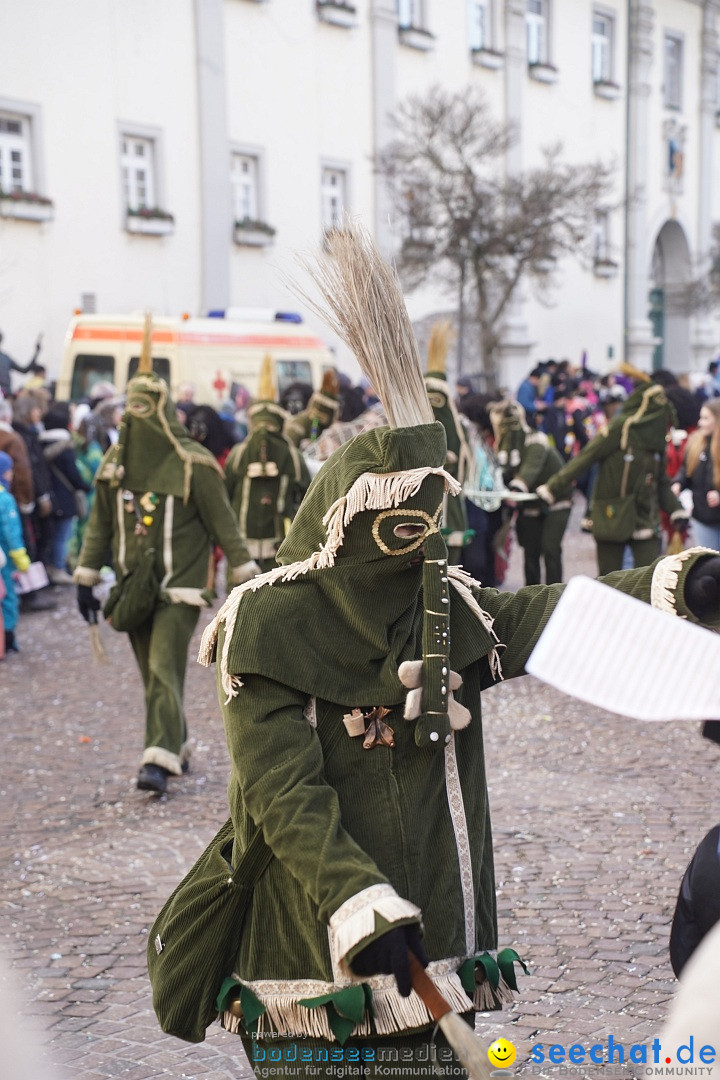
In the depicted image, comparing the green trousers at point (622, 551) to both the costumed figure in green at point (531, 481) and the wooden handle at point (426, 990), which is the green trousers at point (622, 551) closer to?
the costumed figure in green at point (531, 481)

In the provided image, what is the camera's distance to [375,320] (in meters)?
2.71

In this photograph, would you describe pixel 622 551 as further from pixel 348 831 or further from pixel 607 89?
pixel 607 89

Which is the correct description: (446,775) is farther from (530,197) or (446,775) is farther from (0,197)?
(530,197)

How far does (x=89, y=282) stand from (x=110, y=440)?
6.20 meters

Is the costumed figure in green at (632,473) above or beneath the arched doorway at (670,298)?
beneath

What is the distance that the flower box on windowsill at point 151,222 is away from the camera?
770 inches

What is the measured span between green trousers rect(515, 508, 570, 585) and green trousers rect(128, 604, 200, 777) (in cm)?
510

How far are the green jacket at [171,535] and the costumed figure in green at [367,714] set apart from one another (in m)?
3.84

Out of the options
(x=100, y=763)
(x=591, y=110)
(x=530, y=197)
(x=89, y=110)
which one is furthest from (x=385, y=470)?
(x=591, y=110)

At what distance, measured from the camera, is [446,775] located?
2.74 metres

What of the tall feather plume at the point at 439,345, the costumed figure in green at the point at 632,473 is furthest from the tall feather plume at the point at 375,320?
the costumed figure in green at the point at 632,473

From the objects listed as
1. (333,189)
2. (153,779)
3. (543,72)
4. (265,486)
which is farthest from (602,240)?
(153,779)

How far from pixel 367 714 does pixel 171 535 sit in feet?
13.3

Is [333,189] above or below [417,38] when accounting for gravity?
below
